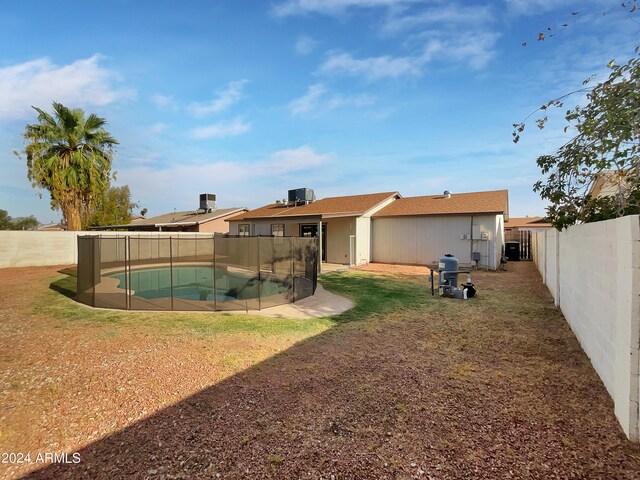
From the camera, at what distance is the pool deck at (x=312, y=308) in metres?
7.16

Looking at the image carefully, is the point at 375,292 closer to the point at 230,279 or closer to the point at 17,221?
the point at 230,279

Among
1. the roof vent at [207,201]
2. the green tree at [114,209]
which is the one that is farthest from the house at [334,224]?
the green tree at [114,209]

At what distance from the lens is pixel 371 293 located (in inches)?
374

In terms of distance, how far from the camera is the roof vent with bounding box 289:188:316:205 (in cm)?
2284

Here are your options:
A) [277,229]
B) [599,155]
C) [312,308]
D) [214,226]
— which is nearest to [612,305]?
[599,155]

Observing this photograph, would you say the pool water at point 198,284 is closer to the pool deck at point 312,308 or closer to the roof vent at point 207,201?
the pool deck at point 312,308

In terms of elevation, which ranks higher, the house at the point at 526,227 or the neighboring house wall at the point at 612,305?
the house at the point at 526,227

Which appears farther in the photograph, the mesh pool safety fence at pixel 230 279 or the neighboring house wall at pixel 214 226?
the neighboring house wall at pixel 214 226

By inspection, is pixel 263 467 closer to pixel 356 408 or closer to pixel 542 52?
pixel 356 408

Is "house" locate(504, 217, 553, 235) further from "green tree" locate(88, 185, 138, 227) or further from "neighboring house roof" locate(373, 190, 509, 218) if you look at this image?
"green tree" locate(88, 185, 138, 227)

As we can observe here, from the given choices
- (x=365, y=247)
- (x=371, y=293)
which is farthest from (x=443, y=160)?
(x=371, y=293)

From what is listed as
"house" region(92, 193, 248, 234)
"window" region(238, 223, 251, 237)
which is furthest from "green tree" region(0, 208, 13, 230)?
"window" region(238, 223, 251, 237)

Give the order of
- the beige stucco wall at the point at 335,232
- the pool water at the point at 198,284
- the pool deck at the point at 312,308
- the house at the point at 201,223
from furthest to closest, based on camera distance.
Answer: the house at the point at 201,223, the beige stucco wall at the point at 335,232, the pool water at the point at 198,284, the pool deck at the point at 312,308

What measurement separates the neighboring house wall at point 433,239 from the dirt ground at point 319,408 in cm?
1054
